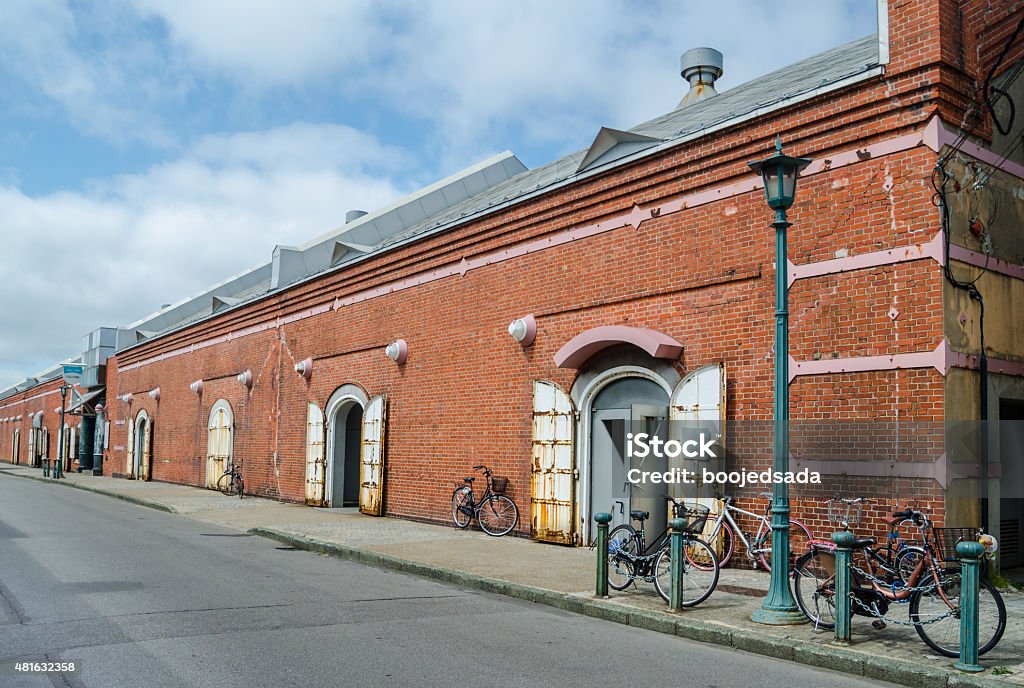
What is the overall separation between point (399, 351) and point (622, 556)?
29.9 ft

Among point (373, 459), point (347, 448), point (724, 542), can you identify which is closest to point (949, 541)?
point (724, 542)

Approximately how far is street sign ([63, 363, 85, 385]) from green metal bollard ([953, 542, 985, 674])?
47.2m

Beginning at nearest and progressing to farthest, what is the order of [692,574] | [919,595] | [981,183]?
[919,595], [692,574], [981,183]

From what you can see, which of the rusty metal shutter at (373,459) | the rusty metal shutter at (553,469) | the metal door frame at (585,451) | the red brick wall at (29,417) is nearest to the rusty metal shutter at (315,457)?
the rusty metal shutter at (373,459)

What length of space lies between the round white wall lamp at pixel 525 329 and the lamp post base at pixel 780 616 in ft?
23.4

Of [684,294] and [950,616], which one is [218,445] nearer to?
[684,294]

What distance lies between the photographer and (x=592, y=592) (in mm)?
9445

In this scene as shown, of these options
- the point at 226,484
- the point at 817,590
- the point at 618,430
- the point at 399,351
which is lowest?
the point at 226,484

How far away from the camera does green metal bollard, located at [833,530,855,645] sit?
7.15m

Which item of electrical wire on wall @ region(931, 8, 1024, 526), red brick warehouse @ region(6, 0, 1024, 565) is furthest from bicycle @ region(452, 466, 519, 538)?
electrical wire on wall @ region(931, 8, 1024, 526)

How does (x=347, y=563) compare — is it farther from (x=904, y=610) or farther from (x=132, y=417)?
(x=132, y=417)

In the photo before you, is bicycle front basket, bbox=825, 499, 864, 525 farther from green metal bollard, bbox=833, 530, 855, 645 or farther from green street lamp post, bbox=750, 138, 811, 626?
green metal bollard, bbox=833, 530, 855, 645

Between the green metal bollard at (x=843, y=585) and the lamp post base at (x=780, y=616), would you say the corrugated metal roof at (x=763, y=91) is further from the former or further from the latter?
the lamp post base at (x=780, y=616)

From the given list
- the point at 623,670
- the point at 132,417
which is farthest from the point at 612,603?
the point at 132,417
